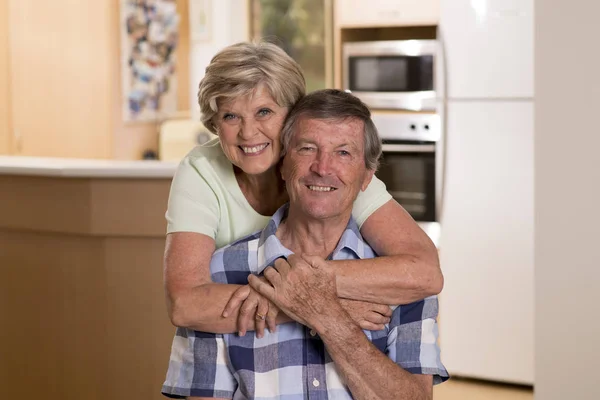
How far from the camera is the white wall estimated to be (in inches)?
211

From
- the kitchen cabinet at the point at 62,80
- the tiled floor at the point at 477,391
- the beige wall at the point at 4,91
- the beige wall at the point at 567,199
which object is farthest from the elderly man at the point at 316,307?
the beige wall at the point at 4,91

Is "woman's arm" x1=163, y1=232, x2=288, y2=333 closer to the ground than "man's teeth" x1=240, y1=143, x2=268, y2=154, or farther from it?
closer to the ground

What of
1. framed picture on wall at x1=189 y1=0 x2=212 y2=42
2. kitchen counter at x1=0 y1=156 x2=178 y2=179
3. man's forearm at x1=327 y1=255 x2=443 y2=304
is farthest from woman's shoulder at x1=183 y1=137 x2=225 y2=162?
framed picture on wall at x1=189 y1=0 x2=212 y2=42

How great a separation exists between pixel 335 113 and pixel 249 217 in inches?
15.1

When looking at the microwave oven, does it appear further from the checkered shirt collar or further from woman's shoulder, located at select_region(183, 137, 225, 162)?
the checkered shirt collar

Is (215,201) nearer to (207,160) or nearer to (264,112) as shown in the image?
(207,160)

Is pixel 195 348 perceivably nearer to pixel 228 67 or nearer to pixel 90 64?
pixel 228 67

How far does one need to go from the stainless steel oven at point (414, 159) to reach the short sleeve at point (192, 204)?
2225mm

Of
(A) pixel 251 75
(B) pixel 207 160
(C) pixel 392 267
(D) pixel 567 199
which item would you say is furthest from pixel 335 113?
(D) pixel 567 199

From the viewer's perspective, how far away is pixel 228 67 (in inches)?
65.7

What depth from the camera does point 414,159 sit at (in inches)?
160

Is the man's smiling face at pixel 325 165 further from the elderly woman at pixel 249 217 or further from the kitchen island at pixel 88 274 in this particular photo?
the kitchen island at pixel 88 274

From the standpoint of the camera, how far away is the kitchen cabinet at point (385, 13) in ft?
13.4

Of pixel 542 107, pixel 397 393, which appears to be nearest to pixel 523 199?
pixel 542 107
